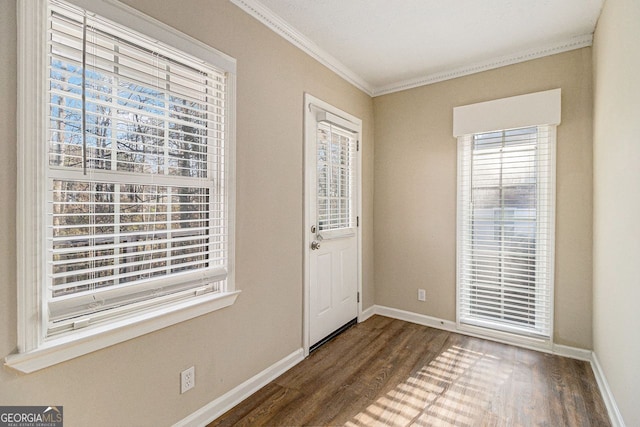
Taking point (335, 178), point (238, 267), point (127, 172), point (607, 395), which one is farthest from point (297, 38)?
point (607, 395)

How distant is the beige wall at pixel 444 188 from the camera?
8.13ft

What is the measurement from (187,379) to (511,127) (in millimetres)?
3150

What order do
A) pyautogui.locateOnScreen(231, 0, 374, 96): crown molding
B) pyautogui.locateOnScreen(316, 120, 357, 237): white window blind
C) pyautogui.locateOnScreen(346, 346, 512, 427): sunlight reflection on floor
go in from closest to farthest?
pyautogui.locateOnScreen(346, 346, 512, 427): sunlight reflection on floor < pyautogui.locateOnScreen(231, 0, 374, 96): crown molding < pyautogui.locateOnScreen(316, 120, 357, 237): white window blind

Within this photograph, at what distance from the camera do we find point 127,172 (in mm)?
1421

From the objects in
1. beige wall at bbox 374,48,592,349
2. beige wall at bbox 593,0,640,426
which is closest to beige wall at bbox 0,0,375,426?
beige wall at bbox 374,48,592,349

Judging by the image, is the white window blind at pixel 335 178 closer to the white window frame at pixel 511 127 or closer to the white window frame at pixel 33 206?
the white window frame at pixel 511 127

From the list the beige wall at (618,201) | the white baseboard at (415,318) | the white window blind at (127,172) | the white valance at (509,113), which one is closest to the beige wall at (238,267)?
the white window blind at (127,172)

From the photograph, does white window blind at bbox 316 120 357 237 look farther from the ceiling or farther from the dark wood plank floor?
the dark wood plank floor

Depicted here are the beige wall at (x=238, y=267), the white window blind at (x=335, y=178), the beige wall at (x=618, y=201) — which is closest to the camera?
the beige wall at (x=238, y=267)

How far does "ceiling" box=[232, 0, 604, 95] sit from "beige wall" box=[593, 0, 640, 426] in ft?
0.94

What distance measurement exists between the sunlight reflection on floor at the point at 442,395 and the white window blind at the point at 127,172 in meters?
1.31

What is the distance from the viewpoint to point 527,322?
2.73 meters

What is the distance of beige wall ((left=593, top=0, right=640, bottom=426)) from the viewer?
1463 millimetres

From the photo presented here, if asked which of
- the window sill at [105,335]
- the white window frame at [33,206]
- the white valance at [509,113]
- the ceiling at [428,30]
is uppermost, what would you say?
the ceiling at [428,30]
